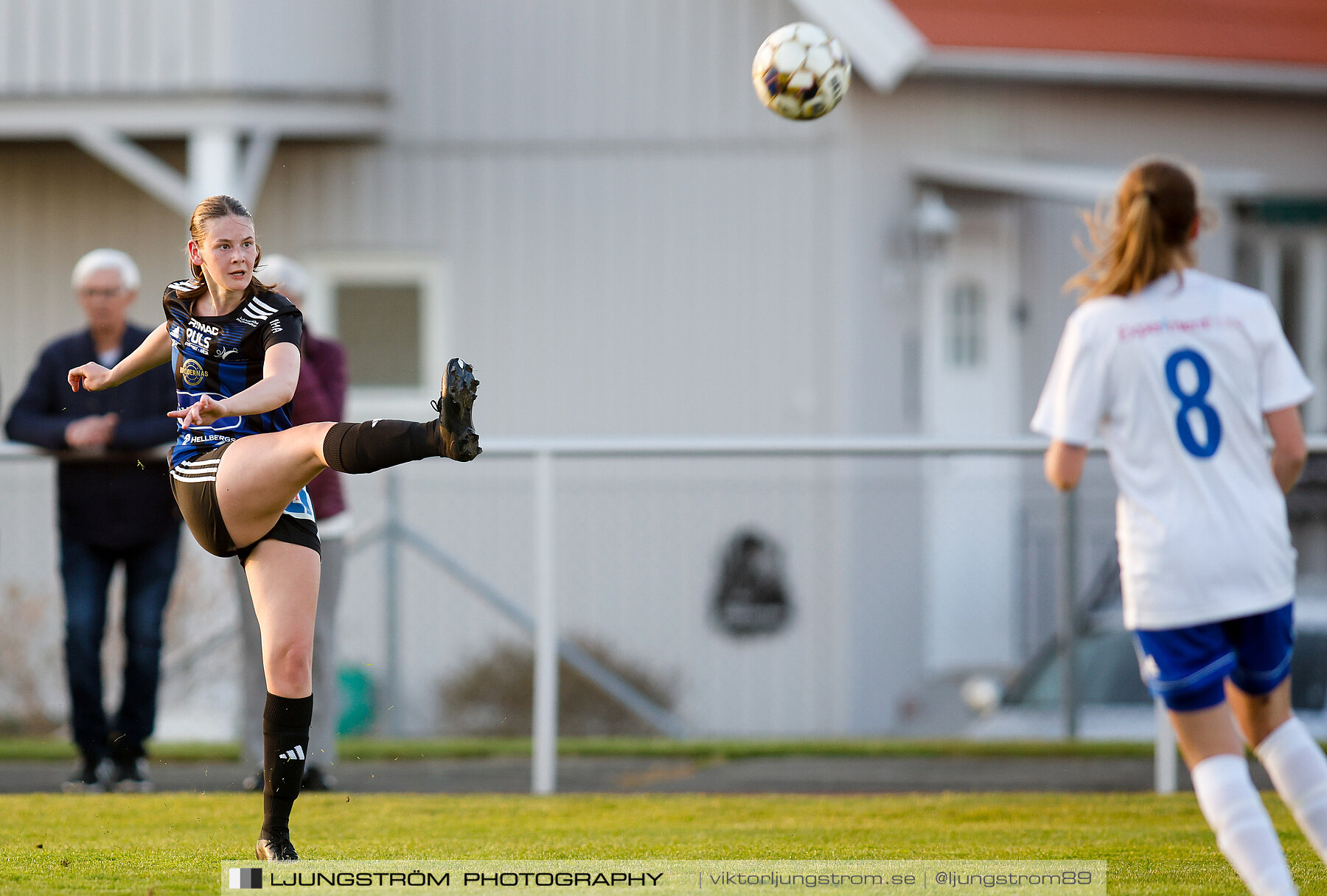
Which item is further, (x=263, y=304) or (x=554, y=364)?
(x=554, y=364)

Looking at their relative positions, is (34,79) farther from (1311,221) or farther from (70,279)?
(1311,221)

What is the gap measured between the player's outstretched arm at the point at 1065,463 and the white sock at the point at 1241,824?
0.72 metres

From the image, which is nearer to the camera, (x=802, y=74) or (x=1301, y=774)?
(x=1301, y=774)

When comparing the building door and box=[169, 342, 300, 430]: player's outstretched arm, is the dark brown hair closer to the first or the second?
box=[169, 342, 300, 430]: player's outstretched arm

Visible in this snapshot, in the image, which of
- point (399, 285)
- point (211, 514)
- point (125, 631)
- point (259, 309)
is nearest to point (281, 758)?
point (211, 514)

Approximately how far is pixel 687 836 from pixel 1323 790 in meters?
2.34

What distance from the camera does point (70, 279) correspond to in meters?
13.1

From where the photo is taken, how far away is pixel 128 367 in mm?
4801

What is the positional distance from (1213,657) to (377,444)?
2.14 m

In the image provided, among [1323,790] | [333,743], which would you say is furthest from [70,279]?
[1323,790]

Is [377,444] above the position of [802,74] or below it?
below

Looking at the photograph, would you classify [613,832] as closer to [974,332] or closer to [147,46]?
[147,46]

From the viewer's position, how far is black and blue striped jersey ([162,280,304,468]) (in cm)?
454

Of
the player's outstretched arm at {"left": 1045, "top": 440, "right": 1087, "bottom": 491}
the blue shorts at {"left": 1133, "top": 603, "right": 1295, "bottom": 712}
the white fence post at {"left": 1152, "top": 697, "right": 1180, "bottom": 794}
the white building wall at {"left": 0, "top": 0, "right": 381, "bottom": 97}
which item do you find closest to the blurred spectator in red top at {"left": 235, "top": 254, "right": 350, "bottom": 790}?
the white fence post at {"left": 1152, "top": 697, "right": 1180, "bottom": 794}
